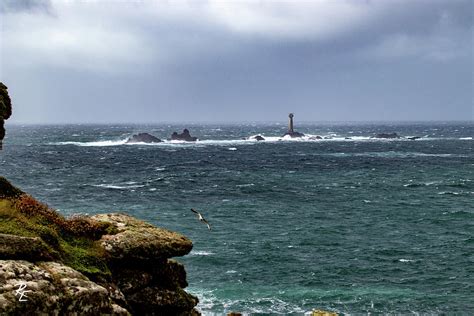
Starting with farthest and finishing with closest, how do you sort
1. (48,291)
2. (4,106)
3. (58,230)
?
(4,106), (58,230), (48,291)

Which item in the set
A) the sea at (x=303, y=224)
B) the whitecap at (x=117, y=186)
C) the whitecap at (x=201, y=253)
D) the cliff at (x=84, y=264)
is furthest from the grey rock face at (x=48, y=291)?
the whitecap at (x=117, y=186)

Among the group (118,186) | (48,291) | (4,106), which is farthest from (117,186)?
(48,291)

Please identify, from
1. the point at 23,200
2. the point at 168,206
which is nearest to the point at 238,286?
the point at 23,200

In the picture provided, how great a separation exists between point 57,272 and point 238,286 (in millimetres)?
23671

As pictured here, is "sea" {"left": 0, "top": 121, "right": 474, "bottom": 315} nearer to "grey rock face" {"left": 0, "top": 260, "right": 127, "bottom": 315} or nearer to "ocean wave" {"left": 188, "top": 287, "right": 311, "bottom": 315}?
"ocean wave" {"left": 188, "top": 287, "right": 311, "bottom": 315}

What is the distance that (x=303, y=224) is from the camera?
55.5 metres

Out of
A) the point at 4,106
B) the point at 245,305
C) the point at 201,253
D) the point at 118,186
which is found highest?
the point at 4,106

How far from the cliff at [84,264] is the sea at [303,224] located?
13.8m

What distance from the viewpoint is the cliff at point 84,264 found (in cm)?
1240

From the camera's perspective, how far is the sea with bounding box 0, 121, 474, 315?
33938mm

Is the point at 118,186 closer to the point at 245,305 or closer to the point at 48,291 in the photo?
the point at 245,305

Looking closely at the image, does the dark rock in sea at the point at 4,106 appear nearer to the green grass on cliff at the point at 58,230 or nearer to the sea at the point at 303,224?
the green grass on cliff at the point at 58,230

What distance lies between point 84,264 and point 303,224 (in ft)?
138

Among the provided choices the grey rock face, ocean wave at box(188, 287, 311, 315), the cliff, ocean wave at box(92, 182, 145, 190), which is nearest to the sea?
ocean wave at box(188, 287, 311, 315)
